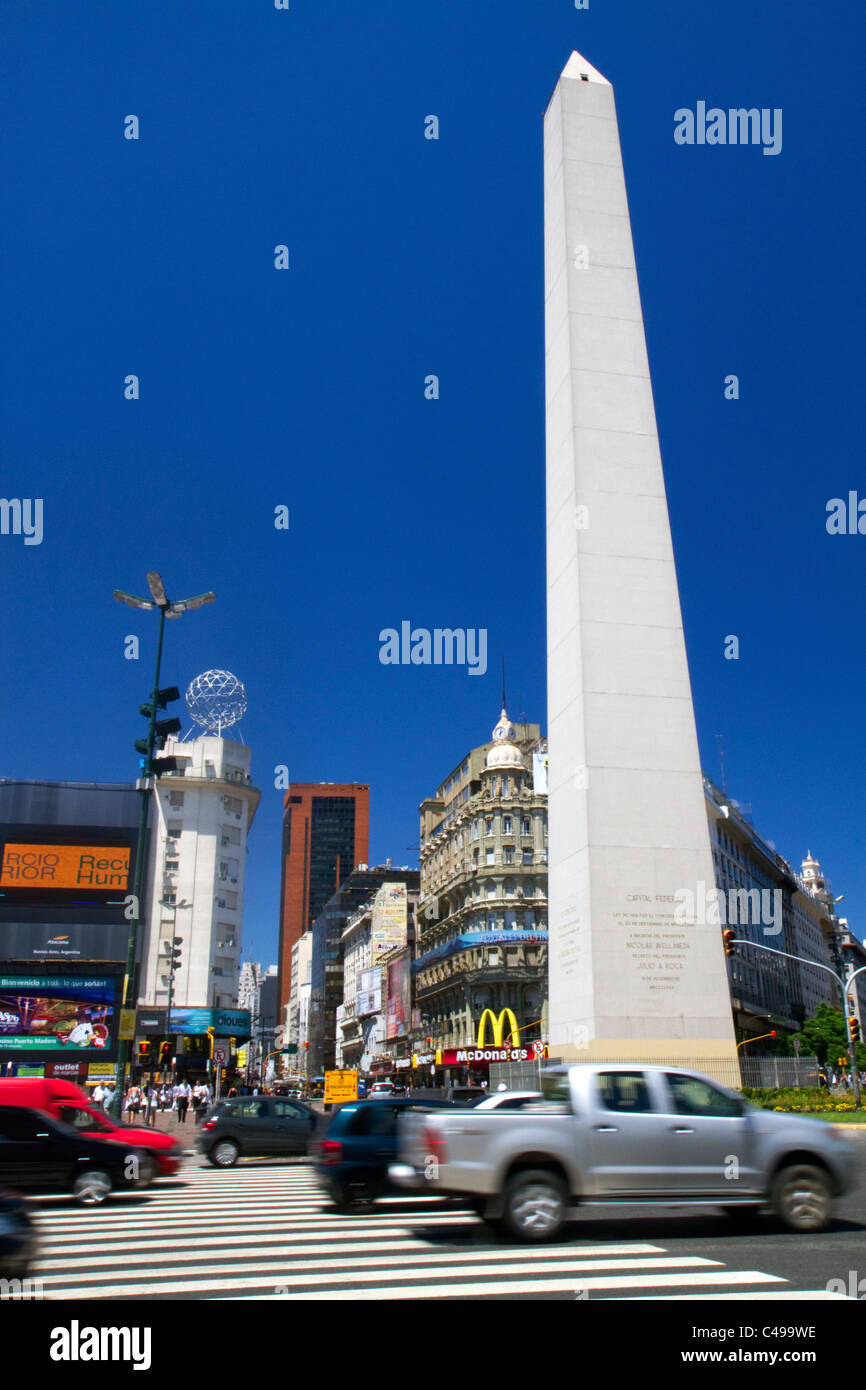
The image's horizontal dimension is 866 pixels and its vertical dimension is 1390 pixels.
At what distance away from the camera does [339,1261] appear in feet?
29.0

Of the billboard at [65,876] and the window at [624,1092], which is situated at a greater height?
the billboard at [65,876]

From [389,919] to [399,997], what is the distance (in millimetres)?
9752

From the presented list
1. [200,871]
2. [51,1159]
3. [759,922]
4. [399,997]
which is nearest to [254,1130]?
[51,1159]

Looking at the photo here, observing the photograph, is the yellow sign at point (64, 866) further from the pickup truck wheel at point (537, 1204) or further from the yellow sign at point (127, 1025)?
the pickup truck wheel at point (537, 1204)

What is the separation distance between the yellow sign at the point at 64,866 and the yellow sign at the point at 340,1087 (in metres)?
39.5

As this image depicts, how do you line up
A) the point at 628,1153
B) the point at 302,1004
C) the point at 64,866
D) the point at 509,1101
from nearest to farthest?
the point at 628,1153, the point at 509,1101, the point at 64,866, the point at 302,1004

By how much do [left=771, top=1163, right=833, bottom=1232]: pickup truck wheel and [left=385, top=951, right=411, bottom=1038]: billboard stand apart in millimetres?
87926

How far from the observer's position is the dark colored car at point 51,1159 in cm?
1416

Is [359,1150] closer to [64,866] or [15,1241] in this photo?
[15,1241]

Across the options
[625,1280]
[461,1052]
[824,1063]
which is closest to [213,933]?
[461,1052]

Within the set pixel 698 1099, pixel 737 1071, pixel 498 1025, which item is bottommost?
pixel 737 1071

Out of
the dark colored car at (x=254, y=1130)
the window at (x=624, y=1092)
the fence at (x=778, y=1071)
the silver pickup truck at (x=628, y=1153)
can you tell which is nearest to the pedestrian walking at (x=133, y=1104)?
the dark colored car at (x=254, y=1130)
